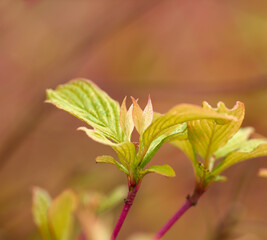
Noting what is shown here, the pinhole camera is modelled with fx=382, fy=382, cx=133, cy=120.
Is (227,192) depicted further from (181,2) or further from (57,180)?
(181,2)

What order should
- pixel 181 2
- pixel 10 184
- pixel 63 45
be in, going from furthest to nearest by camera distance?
pixel 181 2 < pixel 63 45 < pixel 10 184

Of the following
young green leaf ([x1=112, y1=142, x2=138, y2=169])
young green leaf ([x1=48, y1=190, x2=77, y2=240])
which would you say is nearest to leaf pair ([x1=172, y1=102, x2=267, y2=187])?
young green leaf ([x1=112, y1=142, x2=138, y2=169])

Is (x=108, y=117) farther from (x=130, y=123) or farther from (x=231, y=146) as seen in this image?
(x=231, y=146)

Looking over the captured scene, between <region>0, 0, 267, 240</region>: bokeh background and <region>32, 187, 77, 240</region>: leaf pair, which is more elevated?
<region>0, 0, 267, 240</region>: bokeh background

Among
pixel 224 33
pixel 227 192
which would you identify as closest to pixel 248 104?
pixel 227 192

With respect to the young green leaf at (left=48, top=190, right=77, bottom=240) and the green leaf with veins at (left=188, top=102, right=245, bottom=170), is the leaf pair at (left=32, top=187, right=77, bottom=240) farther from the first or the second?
the green leaf with veins at (left=188, top=102, right=245, bottom=170)

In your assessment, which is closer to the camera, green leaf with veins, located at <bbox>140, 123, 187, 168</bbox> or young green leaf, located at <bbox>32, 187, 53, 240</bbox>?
green leaf with veins, located at <bbox>140, 123, 187, 168</bbox>
